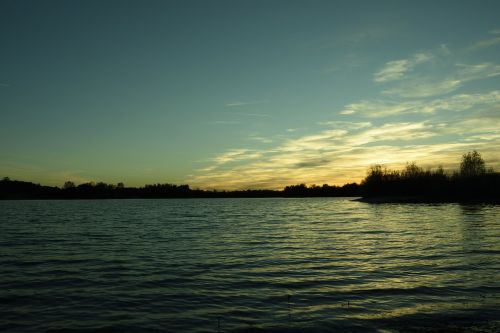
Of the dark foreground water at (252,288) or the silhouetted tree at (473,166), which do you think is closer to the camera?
the dark foreground water at (252,288)

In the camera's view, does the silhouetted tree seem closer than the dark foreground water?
No

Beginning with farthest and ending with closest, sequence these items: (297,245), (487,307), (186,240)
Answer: (186,240) → (297,245) → (487,307)

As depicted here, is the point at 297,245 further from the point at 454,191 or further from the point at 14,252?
the point at 454,191

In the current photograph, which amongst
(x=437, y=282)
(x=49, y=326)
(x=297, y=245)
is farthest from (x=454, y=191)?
(x=49, y=326)

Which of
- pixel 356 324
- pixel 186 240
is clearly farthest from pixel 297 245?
pixel 356 324

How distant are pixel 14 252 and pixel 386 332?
3289 centimetres

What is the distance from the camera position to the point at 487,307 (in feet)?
53.0

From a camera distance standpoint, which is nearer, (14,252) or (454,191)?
(14,252)

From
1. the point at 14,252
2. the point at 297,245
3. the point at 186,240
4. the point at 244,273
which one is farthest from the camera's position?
the point at 186,240

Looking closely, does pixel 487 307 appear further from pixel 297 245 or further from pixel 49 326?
pixel 297 245

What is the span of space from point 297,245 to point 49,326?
26.2 meters

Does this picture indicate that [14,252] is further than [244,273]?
Yes

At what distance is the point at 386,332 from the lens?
13.3 metres

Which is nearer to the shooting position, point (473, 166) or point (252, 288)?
point (252, 288)
